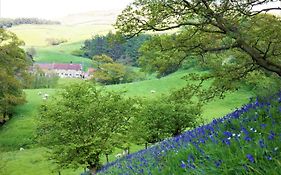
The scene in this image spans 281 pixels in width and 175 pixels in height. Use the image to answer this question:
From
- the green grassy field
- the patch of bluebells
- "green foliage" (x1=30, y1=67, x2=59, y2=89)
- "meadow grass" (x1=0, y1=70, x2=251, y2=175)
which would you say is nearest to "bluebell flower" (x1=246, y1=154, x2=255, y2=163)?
the patch of bluebells

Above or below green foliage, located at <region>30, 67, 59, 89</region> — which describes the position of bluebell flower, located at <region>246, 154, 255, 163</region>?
above

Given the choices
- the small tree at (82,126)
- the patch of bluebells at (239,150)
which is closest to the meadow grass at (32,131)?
the small tree at (82,126)

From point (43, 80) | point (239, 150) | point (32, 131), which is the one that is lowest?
point (43, 80)

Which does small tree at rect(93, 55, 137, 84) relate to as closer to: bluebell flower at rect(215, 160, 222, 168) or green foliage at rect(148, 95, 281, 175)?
green foliage at rect(148, 95, 281, 175)

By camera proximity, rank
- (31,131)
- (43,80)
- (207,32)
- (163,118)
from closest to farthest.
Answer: (207,32) < (163,118) < (31,131) < (43,80)

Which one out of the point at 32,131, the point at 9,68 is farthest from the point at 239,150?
the point at 9,68

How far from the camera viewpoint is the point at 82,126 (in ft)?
79.5

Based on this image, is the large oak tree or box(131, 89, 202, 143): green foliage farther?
box(131, 89, 202, 143): green foliage

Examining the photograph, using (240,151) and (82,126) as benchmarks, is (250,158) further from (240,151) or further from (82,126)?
(82,126)

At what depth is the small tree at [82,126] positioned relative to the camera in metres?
23.0

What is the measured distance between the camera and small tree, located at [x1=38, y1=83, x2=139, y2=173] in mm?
23027

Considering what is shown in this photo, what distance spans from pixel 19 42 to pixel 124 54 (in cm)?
8800

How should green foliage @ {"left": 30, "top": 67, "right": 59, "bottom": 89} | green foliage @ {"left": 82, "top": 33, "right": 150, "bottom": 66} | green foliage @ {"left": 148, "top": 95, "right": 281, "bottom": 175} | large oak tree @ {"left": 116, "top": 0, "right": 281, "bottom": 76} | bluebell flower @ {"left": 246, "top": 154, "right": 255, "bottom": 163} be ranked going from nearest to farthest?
1. bluebell flower @ {"left": 246, "top": 154, "right": 255, "bottom": 163}
2. green foliage @ {"left": 148, "top": 95, "right": 281, "bottom": 175}
3. large oak tree @ {"left": 116, "top": 0, "right": 281, "bottom": 76}
4. green foliage @ {"left": 30, "top": 67, "right": 59, "bottom": 89}
5. green foliage @ {"left": 82, "top": 33, "right": 150, "bottom": 66}

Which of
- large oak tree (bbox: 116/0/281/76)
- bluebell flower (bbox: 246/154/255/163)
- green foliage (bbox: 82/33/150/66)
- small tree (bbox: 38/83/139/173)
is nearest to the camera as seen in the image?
bluebell flower (bbox: 246/154/255/163)
